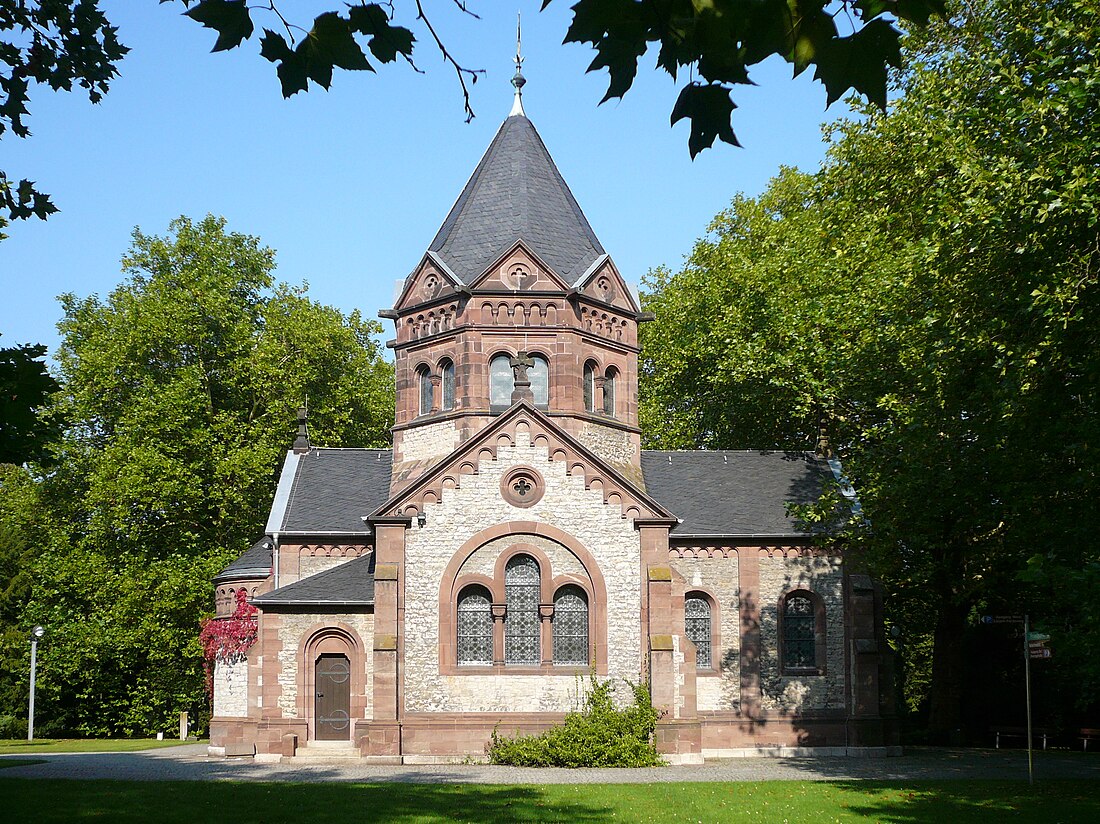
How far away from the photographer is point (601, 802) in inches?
746

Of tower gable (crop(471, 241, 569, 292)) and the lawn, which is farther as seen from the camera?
tower gable (crop(471, 241, 569, 292))

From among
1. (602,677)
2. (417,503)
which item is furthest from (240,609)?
(602,677)

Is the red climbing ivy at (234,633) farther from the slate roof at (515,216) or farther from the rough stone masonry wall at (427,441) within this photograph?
the slate roof at (515,216)

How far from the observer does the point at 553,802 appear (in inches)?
745

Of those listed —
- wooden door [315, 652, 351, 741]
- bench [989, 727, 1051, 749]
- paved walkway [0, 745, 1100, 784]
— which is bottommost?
bench [989, 727, 1051, 749]

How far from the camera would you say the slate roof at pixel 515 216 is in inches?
1264

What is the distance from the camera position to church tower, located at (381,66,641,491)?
102 ft

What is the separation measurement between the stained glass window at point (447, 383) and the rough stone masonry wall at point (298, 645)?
5911 millimetres

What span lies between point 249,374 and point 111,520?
7599mm

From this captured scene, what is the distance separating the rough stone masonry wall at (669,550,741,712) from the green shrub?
4058 mm

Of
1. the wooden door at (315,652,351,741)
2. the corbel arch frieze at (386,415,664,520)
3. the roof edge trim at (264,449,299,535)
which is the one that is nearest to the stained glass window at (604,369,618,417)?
the corbel arch frieze at (386,415,664,520)

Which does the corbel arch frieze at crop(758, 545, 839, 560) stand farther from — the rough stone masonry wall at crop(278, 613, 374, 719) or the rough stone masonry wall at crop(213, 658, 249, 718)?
the rough stone masonry wall at crop(213, 658, 249, 718)

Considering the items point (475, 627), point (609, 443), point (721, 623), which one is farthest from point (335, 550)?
point (721, 623)

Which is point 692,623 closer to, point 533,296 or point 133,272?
point 533,296
